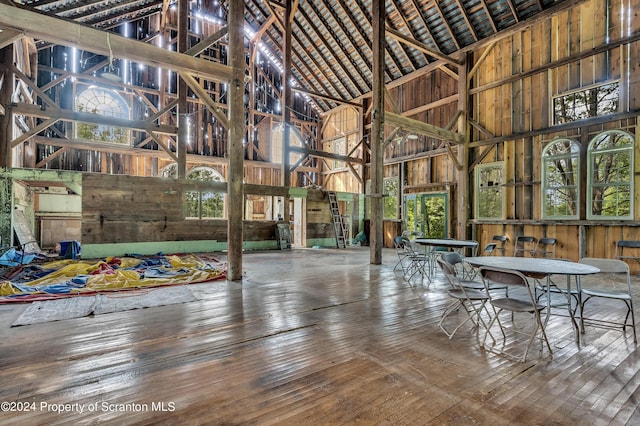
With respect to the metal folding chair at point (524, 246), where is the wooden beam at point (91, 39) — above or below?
above

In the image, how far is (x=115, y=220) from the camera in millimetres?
9055

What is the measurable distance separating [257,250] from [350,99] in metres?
8.67

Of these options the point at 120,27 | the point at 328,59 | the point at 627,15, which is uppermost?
the point at 120,27

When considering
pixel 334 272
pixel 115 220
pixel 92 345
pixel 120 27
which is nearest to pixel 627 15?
pixel 334 272

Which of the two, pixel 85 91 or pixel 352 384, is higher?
pixel 85 91

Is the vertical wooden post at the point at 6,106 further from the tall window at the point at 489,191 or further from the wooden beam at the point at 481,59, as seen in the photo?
the tall window at the point at 489,191

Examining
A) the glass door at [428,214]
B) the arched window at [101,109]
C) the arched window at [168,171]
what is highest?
the arched window at [101,109]

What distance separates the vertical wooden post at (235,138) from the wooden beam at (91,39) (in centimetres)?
53

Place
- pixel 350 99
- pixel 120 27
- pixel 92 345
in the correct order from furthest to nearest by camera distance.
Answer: pixel 350 99, pixel 120 27, pixel 92 345

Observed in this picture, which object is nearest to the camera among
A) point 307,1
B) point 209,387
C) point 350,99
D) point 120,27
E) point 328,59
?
point 209,387

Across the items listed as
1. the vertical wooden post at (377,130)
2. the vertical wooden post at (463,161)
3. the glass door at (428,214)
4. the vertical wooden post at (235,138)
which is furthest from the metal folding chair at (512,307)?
the glass door at (428,214)

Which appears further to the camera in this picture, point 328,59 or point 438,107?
point 328,59

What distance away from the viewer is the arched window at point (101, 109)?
12.7 meters

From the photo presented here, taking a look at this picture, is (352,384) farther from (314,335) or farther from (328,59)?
(328,59)
